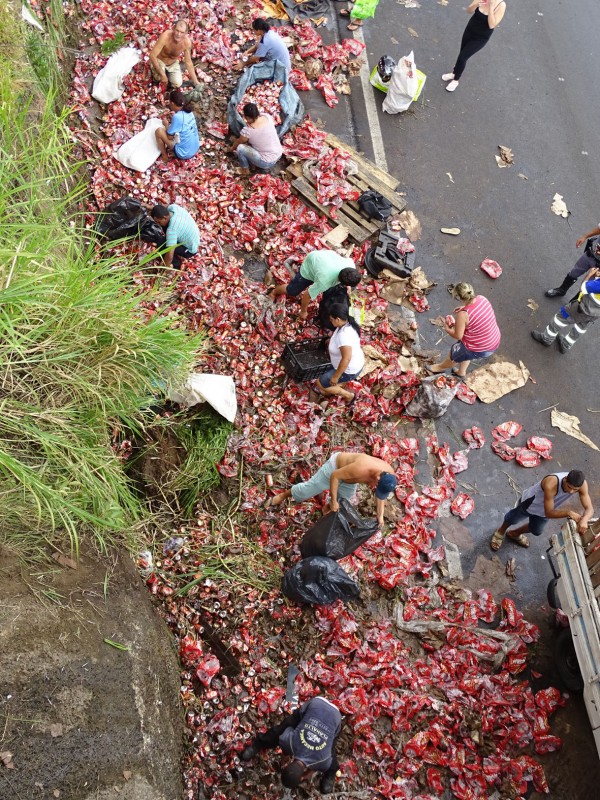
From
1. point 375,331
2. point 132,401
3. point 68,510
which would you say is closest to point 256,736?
point 68,510

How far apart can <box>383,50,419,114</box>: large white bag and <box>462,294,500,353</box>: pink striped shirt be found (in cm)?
375

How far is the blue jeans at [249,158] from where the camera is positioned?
7590 mm

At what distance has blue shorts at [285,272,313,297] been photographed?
6.74 metres

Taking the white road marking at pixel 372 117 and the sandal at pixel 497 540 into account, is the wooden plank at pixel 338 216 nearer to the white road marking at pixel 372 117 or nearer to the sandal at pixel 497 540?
the white road marking at pixel 372 117

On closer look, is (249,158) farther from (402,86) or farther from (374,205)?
(402,86)

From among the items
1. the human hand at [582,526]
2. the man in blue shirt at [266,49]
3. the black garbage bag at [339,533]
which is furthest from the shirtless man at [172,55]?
the human hand at [582,526]

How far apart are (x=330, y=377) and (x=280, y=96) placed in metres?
4.04

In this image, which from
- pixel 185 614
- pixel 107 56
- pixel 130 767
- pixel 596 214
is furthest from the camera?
pixel 596 214

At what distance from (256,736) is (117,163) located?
232 inches

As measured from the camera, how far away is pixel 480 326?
6.53 m

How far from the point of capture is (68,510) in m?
4.42

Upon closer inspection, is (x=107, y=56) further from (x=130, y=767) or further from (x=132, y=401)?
(x=130, y=767)

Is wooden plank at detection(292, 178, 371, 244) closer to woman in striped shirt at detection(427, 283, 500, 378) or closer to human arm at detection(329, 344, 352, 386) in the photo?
woman in striped shirt at detection(427, 283, 500, 378)

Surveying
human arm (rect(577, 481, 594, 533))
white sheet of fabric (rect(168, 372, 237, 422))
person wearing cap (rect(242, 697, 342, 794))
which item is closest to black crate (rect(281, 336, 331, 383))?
white sheet of fabric (rect(168, 372, 237, 422))
